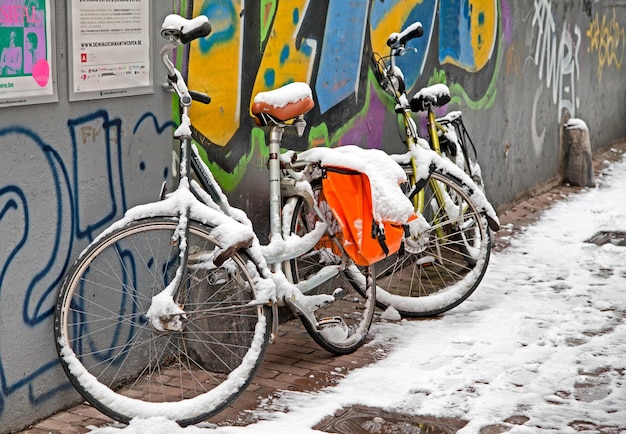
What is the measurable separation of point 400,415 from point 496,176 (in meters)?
4.98

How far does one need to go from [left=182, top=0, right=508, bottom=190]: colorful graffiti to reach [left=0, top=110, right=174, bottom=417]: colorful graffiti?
27.1 inches

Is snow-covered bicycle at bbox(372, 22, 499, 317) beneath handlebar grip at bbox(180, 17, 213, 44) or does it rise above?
beneath

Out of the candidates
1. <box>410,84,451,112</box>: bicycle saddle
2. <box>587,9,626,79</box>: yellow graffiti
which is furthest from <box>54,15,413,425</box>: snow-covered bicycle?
<box>587,9,626,79</box>: yellow graffiti

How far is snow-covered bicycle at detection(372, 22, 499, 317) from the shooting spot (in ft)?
19.2

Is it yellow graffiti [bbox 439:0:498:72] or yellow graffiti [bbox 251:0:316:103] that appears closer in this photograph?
yellow graffiti [bbox 251:0:316:103]

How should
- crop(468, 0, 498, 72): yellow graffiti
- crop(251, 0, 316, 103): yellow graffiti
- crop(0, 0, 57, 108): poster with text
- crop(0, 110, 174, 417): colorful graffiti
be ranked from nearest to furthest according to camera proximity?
crop(0, 0, 57, 108): poster with text
crop(0, 110, 174, 417): colorful graffiti
crop(251, 0, 316, 103): yellow graffiti
crop(468, 0, 498, 72): yellow graffiti

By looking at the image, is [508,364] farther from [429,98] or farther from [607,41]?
[607,41]

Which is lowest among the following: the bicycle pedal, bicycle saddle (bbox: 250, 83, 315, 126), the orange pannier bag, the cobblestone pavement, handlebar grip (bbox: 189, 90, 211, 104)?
the cobblestone pavement

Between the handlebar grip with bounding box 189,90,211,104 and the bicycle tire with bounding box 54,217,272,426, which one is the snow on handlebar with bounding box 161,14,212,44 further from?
the bicycle tire with bounding box 54,217,272,426

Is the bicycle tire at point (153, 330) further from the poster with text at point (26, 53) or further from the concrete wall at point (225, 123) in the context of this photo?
the poster with text at point (26, 53)

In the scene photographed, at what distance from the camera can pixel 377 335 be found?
18.0 ft

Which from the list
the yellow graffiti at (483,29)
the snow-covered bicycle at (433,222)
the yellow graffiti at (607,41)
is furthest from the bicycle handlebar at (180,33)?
the yellow graffiti at (607,41)

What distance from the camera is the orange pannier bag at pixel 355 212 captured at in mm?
4812

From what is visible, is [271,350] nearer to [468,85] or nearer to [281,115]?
[281,115]
